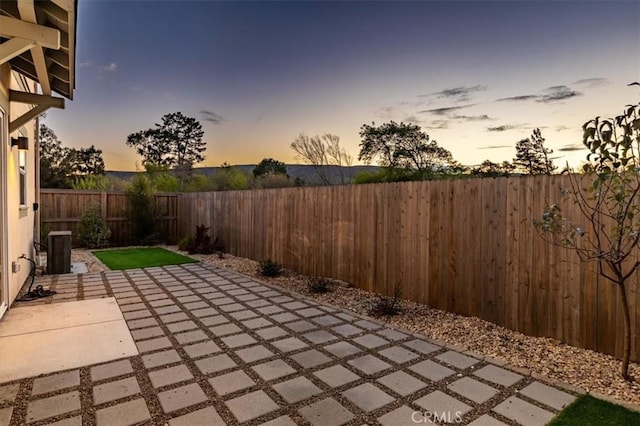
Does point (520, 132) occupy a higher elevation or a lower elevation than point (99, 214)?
higher

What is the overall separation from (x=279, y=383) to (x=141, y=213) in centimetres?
1018

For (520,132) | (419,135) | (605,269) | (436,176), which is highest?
(419,135)

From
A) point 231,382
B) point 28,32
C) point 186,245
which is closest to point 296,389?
point 231,382

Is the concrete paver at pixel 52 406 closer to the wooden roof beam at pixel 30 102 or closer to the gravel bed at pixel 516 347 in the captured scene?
the gravel bed at pixel 516 347

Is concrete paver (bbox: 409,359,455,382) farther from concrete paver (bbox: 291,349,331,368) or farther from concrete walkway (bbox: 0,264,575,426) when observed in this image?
concrete paver (bbox: 291,349,331,368)

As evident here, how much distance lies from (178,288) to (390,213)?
3.47 metres

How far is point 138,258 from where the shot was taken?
8.30 m

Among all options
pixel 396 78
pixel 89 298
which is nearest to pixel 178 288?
pixel 89 298

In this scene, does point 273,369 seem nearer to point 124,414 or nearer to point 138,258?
point 124,414

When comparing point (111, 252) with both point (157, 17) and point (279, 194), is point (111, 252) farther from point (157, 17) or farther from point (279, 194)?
point (157, 17)

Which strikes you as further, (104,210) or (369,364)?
(104,210)

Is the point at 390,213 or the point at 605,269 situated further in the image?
the point at 390,213

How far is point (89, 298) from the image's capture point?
484cm

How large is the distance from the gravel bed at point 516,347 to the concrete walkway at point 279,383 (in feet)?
0.84
